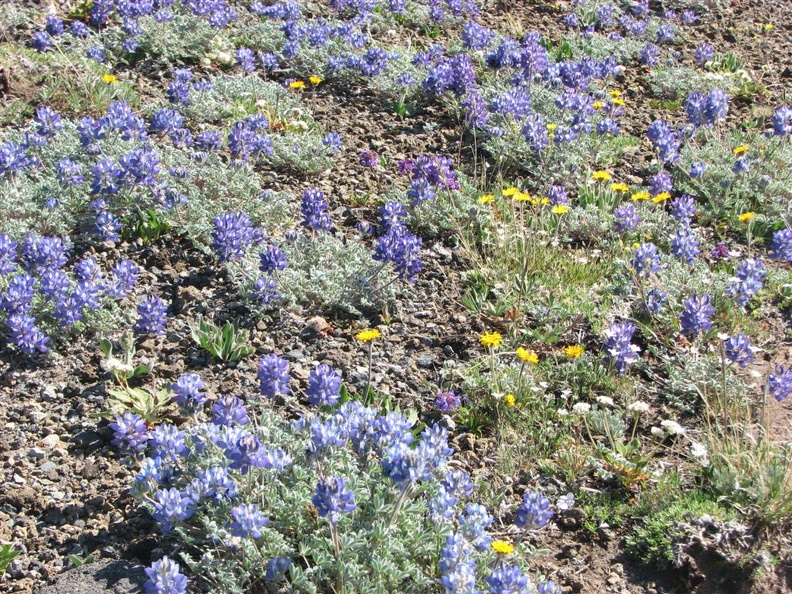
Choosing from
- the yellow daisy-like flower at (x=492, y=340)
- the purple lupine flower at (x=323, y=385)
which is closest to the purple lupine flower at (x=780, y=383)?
the yellow daisy-like flower at (x=492, y=340)

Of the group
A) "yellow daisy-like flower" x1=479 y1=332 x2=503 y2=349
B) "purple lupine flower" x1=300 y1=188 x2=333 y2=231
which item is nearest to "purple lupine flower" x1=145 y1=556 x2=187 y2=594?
"yellow daisy-like flower" x1=479 y1=332 x2=503 y2=349

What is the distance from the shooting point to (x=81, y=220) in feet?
16.9

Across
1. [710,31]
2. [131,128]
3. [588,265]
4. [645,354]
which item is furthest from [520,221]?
[710,31]

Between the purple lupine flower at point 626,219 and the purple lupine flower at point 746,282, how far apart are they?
2.31ft

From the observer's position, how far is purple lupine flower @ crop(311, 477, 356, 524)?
9.38 ft

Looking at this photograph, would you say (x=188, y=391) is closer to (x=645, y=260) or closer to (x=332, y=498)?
(x=332, y=498)

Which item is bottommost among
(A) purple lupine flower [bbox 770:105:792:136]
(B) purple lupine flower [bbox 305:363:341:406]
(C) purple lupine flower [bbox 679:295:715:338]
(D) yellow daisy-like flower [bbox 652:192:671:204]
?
(B) purple lupine flower [bbox 305:363:341:406]

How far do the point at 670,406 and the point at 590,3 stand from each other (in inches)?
218

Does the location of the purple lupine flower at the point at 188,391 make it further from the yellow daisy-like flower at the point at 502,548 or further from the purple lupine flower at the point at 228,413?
the yellow daisy-like flower at the point at 502,548

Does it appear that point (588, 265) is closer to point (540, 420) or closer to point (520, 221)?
point (520, 221)

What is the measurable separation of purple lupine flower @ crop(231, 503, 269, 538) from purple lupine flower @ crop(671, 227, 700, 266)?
2.95 metres

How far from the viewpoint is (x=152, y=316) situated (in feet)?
14.1

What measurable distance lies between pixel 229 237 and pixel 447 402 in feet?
4.80

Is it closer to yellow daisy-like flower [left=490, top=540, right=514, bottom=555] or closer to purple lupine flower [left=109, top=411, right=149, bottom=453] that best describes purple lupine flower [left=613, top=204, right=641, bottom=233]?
yellow daisy-like flower [left=490, top=540, right=514, bottom=555]
